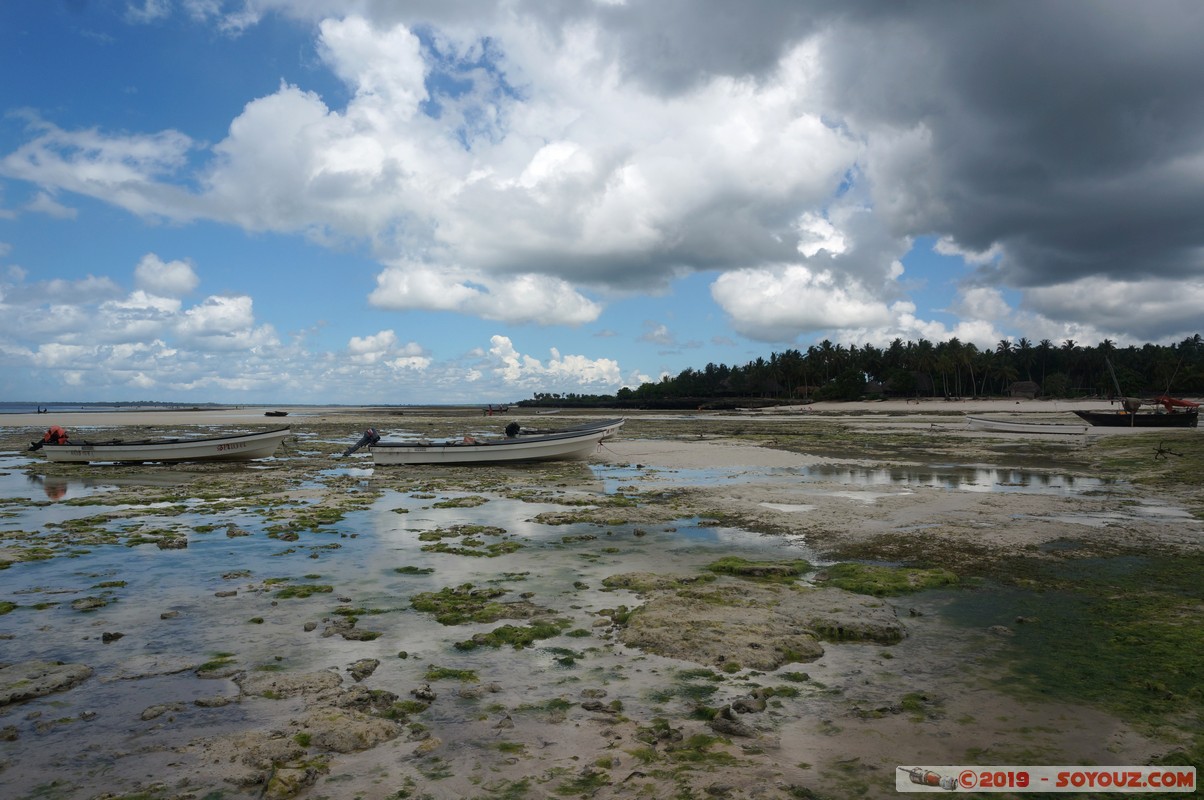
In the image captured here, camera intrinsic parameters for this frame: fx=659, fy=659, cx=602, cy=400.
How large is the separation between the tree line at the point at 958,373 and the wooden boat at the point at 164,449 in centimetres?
9764

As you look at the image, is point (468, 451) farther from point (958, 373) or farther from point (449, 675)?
point (958, 373)

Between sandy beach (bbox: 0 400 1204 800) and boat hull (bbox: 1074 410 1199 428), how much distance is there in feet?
97.6

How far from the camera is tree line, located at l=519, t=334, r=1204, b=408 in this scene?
111 meters

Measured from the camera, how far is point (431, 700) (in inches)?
250

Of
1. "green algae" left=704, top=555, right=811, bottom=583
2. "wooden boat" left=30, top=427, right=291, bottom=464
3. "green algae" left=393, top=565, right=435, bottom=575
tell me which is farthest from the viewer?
"wooden boat" left=30, top=427, right=291, bottom=464

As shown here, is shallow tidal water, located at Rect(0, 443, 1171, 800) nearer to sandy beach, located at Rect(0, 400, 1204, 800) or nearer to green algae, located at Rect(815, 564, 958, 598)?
sandy beach, located at Rect(0, 400, 1204, 800)

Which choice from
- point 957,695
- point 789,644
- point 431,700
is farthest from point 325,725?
point 957,695

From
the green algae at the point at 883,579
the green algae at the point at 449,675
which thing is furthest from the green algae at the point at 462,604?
the green algae at the point at 883,579

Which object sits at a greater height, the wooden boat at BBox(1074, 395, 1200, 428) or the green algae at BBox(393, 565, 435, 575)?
the wooden boat at BBox(1074, 395, 1200, 428)

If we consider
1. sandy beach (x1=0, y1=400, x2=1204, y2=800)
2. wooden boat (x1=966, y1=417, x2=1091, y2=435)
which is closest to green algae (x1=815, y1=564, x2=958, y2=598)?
sandy beach (x1=0, y1=400, x2=1204, y2=800)

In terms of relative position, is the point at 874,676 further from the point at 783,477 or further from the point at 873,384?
the point at 873,384

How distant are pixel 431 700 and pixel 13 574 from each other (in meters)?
9.76

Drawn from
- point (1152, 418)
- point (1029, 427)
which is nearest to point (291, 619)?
point (1029, 427)

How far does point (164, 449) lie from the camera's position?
2952 centimetres
